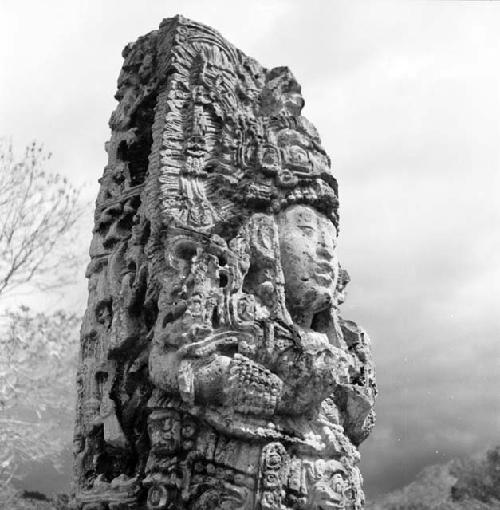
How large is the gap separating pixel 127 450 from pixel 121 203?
2.38m

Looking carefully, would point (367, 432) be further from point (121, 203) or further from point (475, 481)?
point (475, 481)

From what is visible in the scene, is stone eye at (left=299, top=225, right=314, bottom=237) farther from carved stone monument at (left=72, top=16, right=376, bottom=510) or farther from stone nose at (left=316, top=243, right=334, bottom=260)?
stone nose at (left=316, top=243, right=334, bottom=260)

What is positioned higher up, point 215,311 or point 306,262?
point 306,262

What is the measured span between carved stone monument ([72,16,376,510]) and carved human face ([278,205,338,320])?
0.04ft

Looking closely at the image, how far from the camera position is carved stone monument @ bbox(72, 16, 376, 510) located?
5.45 metres

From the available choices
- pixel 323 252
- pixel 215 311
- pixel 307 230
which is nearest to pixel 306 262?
pixel 323 252

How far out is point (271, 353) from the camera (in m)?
5.67

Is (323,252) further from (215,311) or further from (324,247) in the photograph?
(215,311)

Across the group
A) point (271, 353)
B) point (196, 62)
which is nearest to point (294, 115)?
point (196, 62)

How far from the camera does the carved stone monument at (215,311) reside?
17.9 ft

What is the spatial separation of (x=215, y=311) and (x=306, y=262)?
103 centimetres

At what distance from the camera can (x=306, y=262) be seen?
6344 millimetres

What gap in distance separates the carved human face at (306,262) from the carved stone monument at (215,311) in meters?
0.01

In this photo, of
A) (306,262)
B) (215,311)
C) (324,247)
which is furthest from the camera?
(324,247)
